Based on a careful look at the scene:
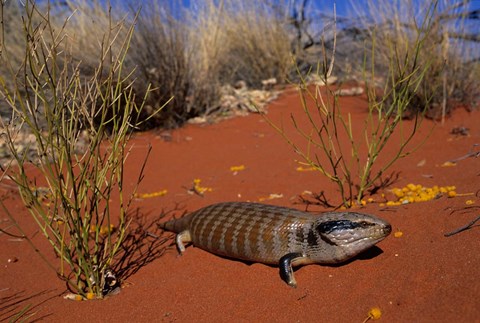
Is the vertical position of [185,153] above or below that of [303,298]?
below

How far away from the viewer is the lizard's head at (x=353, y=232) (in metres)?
2.78

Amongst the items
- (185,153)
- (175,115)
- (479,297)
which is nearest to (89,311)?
(479,297)

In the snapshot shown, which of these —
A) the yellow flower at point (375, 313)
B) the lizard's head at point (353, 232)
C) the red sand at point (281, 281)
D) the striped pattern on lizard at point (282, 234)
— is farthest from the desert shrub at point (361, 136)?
the yellow flower at point (375, 313)

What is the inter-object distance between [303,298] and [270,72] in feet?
28.3

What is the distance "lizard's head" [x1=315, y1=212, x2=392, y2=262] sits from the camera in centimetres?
278

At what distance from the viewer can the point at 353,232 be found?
2.81 meters

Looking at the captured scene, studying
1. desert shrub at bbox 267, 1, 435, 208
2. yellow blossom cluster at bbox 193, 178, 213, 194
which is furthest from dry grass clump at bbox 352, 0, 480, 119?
yellow blossom cluster at bbox 193, 178, 213, 194

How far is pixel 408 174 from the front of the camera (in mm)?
4695

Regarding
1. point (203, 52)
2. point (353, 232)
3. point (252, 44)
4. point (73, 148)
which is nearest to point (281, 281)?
point (353, 232)

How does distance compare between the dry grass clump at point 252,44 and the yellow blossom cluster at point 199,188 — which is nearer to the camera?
the yellow blossom cluster at point 199,188

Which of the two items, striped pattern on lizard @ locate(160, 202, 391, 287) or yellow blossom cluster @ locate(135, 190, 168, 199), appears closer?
striped pattern on lizard @ locate(160, 202, 391, 287)

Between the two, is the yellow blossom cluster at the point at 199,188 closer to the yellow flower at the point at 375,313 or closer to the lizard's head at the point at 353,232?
the lizard's head at the point at 353,232

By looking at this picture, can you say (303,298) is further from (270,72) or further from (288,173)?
(270,72)

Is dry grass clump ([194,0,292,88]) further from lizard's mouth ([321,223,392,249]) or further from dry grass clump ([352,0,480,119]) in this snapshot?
lizard's mouth ([321,223,392,249])
